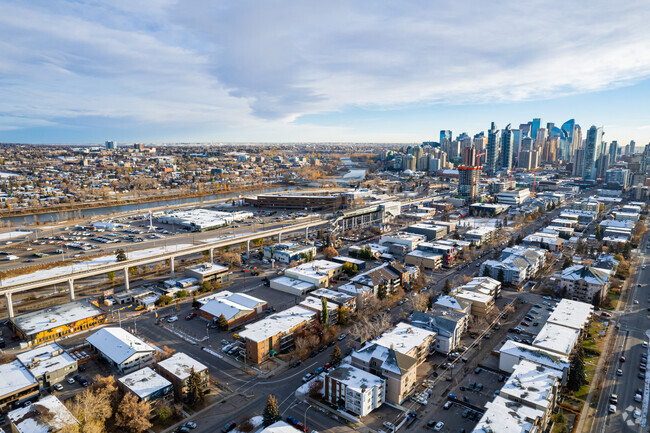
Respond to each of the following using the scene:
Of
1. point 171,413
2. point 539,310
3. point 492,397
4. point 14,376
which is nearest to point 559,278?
point 539,310

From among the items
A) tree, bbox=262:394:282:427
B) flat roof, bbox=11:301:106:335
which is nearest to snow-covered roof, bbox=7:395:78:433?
tree, bbox=262:394:282:427

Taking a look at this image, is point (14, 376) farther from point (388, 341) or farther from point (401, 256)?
point (401, 256)

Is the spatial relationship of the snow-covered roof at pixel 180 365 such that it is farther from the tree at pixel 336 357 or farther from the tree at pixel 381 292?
the tree at pixel 381 292

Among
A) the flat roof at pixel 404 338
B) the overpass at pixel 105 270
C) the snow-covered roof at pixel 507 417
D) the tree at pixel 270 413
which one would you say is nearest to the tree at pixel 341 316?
the flat roof at pixel 404 338

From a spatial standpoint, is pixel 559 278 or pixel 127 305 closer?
pixel 127 305

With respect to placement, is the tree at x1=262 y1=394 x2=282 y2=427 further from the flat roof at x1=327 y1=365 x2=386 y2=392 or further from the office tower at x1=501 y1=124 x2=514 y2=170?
the office tower at x1=501 y1=124 x2=514 y2=170

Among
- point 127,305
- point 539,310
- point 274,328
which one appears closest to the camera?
point 274,328

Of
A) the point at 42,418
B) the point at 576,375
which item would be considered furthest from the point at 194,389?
the point at 576,375
